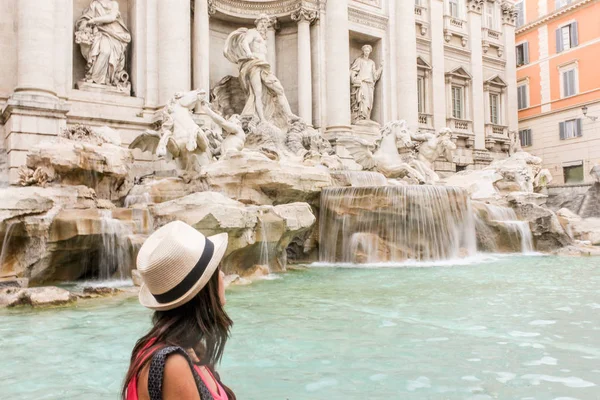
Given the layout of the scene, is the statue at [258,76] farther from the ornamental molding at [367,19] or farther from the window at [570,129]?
the window at [570,129]

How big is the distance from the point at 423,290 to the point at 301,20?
12.9 meters

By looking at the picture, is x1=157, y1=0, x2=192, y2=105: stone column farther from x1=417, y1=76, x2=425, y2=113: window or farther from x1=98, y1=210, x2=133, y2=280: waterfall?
x1=417, y1=76, x2=425, y2=113: window

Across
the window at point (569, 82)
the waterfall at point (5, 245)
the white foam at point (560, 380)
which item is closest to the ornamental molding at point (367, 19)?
the window at point (569, 82)

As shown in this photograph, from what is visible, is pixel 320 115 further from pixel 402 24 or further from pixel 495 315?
pixel 495 315

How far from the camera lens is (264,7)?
55.7ft

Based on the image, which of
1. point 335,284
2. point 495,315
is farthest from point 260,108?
point 495,315

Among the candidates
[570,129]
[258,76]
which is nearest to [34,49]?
[258,76]

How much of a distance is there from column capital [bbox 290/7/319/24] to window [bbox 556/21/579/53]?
1607cm

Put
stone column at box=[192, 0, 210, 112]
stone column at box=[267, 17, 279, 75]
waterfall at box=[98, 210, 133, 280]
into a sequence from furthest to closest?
1. stone column at box=[267, 17, 279, 75]
2. stone column at box=[192, 0, 210, 112]
3. waterfall at box=[98, 210, 133, 280]

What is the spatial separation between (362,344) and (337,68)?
14436 mm

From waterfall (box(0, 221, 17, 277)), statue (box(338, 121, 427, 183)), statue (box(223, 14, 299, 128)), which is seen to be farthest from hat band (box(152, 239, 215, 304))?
statue (box(223, 14, 299, 128))

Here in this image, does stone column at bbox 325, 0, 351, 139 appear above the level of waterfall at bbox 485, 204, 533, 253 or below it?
above

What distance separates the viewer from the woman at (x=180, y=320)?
1192 mm

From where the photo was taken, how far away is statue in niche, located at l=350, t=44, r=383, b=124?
18844 mm
